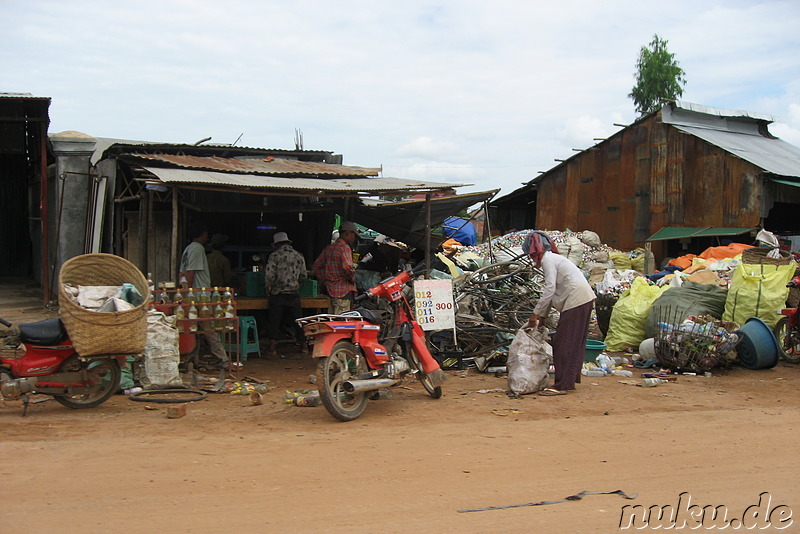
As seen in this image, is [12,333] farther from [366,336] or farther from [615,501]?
[615,501]

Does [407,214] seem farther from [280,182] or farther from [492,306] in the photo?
[280,182]

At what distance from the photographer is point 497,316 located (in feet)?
33.6

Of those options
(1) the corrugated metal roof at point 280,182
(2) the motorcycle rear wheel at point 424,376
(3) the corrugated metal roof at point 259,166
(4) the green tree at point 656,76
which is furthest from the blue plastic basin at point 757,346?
(4) the green tree at point 656,76

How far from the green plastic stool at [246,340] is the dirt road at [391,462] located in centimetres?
238

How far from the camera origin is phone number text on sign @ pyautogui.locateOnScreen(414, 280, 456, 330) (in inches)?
342

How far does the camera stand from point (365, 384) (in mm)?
6770

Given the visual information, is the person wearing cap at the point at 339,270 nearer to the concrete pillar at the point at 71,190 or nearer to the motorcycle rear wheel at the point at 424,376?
the motorcycle rear wheel at the point at 424,376

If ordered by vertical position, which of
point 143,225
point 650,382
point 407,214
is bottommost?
point 650,382

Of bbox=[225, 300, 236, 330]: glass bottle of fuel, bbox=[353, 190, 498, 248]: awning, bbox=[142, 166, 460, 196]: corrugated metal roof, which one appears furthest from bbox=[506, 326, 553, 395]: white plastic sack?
bbox=[353, 190, 498, 248]: awning

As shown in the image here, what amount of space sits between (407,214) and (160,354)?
5.69 m

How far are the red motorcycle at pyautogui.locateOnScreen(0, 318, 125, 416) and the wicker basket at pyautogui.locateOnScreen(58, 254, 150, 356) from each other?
165 mm

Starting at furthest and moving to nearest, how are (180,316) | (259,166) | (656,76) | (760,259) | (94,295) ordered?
(656,76) → (760,259) → (259,166) → (180,316) → (94,295)

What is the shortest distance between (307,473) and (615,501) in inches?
80.2

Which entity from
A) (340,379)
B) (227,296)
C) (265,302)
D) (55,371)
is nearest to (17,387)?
(55,371)
